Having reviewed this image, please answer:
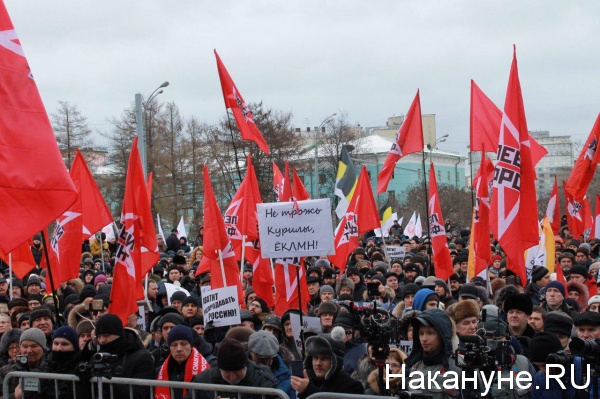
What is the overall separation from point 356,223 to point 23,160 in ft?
36.3

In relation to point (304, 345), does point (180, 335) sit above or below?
above

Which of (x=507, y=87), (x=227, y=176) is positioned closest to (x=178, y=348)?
(x=507, y=87)

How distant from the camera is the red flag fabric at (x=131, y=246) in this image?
33.6 ft

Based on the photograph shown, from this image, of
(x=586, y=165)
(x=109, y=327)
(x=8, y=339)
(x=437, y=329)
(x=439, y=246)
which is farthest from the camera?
(x=439, y=246)

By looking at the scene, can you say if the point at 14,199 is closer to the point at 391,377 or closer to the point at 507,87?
the point at 391,377

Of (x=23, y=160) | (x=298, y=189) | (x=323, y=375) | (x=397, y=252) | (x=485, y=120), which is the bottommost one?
(x=323, y=375)

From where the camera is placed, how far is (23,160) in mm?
6770

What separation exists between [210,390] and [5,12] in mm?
3201

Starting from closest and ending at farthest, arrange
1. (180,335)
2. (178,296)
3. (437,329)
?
(437,329) < (180,335) < (178,296)

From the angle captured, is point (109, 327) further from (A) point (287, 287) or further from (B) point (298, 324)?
(A) point (287, 287)

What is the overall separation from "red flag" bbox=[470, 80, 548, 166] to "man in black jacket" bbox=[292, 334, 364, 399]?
8.17m

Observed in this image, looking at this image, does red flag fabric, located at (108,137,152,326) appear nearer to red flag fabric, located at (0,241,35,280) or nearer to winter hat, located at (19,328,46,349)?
winter hat, located at (19,328,46,349)

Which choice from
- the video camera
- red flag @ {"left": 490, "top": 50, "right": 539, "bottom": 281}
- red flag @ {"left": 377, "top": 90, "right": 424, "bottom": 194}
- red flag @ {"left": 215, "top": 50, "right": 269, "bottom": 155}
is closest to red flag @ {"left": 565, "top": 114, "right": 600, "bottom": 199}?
red flag @ {"left": 377, "top": 90, "right": 424, "bottom": 194}

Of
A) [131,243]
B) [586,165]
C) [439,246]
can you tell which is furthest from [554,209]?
[131,243]
